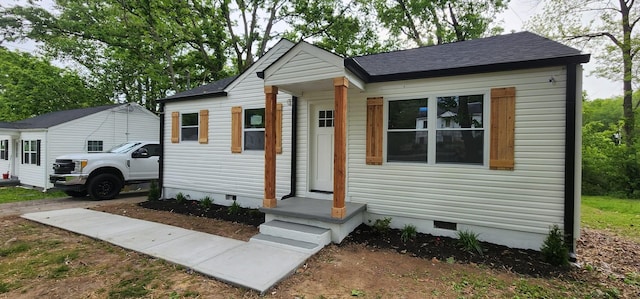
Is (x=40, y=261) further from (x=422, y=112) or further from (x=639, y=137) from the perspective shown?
(x=639, y=137)

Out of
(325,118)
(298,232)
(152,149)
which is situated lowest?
(298,232)

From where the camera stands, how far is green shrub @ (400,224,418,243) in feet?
15.4

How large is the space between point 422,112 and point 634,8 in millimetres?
16079

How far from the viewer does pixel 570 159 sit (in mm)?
3908

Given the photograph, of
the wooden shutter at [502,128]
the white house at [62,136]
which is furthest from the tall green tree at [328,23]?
the wooden shutter at [502,128]

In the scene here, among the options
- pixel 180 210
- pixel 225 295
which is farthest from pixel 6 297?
pixel 180 210

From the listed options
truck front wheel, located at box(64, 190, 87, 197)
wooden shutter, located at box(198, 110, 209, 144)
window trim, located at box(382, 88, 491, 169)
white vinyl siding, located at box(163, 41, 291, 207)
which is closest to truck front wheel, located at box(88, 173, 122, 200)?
truck front wheel, located at box(64, 190, 87, 197)

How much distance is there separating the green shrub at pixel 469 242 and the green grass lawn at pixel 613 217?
12.5 feet

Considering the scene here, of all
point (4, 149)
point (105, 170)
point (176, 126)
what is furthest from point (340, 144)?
point (4, 149)

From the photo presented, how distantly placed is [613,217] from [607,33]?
1170 cm

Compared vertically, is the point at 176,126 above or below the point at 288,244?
above

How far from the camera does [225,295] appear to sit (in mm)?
2906

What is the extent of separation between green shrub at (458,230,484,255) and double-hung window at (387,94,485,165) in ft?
3.98

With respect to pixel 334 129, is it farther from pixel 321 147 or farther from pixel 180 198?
pixel 180 198
